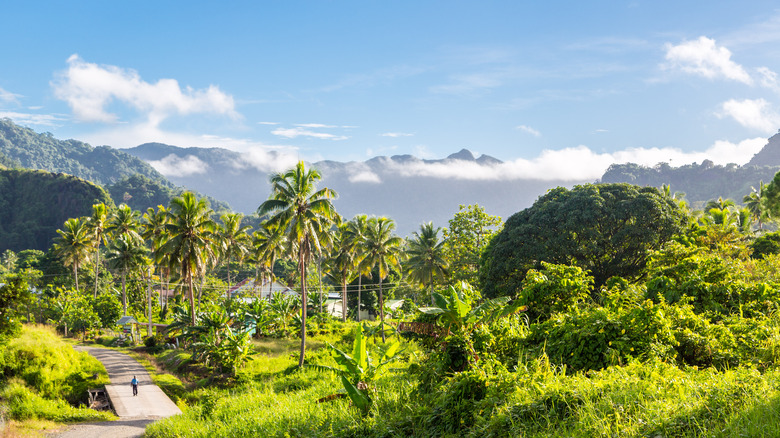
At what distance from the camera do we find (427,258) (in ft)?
160

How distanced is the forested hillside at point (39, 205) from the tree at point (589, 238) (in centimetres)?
15492

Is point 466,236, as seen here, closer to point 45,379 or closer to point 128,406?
point 128,406

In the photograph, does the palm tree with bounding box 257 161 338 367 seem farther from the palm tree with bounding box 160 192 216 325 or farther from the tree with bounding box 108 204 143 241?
the tree with bounding box 108 204 143 241

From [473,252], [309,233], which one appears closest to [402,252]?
[473,252]

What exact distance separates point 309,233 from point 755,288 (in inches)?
969

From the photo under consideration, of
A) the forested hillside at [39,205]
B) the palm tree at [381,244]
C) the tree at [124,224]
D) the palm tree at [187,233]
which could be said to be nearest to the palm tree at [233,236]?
the tree at [124,224]

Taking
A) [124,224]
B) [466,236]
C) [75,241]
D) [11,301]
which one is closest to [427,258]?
[466,236]

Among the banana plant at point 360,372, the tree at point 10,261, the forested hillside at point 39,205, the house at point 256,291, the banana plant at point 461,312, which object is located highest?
the forested hillside at point 39,205

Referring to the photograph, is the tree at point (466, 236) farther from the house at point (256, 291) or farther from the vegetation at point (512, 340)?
the house at point (256, 291)

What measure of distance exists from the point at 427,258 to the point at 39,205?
17015 cm

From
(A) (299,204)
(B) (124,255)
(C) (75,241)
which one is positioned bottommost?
(B) (124,255)

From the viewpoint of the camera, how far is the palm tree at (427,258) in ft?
160

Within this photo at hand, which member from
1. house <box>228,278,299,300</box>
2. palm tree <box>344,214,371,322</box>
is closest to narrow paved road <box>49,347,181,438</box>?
house <box>228,278,299,300</box>

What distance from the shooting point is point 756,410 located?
5.73 meters
